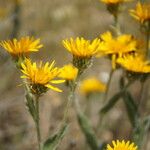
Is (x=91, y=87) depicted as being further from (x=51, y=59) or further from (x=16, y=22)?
(x=51, y=59)

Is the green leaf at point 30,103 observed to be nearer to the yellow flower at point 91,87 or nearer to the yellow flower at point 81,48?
the yellow flower at point 81,48

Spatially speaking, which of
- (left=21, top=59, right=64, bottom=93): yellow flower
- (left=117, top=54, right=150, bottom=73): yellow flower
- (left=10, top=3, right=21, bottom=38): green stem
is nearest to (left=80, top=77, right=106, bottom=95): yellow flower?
(left=10, top=3, right=21, bottom=38): green stem

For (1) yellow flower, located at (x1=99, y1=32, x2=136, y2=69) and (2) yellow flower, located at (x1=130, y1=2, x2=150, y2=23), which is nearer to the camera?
(2) yellow flower, located at (x1=130, y1=2, x2=150, y2=23)

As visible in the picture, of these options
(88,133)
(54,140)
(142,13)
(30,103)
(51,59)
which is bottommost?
(51,59)

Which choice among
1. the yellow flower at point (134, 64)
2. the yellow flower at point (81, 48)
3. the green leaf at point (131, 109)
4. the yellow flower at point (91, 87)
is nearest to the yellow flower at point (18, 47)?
the yellow flower at point (81, 48)

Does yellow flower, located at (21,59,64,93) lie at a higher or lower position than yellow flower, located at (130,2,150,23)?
lower

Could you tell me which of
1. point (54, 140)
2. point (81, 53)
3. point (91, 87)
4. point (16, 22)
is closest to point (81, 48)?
point (81, 53)

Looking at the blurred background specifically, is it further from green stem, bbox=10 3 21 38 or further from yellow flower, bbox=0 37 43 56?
yellow flower, bbox=0 37 43 56

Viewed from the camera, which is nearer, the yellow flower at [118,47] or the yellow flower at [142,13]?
the yellow flower at [142,13]

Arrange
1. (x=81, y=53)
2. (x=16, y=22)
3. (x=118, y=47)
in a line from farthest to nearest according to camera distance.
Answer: (x=16, y=22) → (x=118, y=47) → (x=81, y=53)
